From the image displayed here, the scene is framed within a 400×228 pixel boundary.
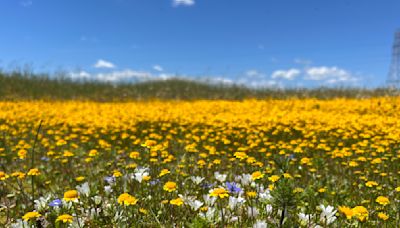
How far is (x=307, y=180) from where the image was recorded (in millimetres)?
5074

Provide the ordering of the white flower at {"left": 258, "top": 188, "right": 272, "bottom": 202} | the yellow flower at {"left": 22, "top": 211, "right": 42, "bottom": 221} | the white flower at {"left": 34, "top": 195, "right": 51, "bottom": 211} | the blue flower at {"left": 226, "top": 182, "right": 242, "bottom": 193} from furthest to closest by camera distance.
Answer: the blue flower at {"left": 226, "top": 182, "right": 242, "bottom": 193}, the white flower at {"left": 34, "top": 195, "right": 51, "bottom": 211}, the yellow flower at {"left": 22, "top": 211, "right": 42, "bottom": 221}, the white flower at {"left": 258, "top": 188, "right": 272, "bottom": 202}

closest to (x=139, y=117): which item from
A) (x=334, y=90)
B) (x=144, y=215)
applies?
(x=144, y=215)

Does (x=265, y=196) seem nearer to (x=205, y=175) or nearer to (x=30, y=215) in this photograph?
(x=30, y=215)

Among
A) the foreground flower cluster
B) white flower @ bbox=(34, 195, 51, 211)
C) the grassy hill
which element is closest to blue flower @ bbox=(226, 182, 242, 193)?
the foreground flower cluster

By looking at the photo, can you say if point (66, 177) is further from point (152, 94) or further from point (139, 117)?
point (152, 94)

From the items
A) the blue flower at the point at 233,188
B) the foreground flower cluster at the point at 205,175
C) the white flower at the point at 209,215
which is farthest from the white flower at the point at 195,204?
the blue flower at the point at 233,188

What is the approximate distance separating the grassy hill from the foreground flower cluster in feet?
17.4

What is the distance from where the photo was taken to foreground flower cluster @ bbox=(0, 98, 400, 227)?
264 cm

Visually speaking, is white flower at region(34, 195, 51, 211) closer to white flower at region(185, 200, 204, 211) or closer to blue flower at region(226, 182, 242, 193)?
white flower at region(185, 200, 204, 211)

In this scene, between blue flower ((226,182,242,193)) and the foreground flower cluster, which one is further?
blue flower ((226,182,242,193))

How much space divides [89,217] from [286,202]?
4.75 ft

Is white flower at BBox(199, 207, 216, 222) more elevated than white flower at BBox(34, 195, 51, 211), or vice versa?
white flower at BBox(199, 207, 216, 222)

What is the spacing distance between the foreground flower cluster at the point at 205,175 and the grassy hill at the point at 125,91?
529 cm

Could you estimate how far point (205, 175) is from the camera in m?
4.85
